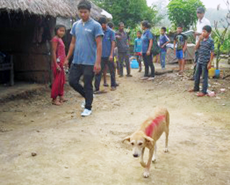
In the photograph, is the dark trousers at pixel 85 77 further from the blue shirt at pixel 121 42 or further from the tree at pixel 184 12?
the tree at pixel 184 12

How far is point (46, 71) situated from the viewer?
8.44m

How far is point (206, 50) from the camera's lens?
714 centimetres

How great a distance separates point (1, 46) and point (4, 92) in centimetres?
215

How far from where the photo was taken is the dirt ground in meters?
3.33

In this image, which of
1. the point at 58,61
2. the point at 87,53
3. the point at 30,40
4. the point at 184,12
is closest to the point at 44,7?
the point at 58,61

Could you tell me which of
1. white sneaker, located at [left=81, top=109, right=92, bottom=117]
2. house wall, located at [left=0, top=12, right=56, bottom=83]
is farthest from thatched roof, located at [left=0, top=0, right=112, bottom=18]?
white sneaker, located at [left=81, top=109, right=92, bottom=117]

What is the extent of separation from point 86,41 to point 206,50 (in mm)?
3043

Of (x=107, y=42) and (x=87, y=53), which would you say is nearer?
(x=87, y=53)

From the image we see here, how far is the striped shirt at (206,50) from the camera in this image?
23.4 feet

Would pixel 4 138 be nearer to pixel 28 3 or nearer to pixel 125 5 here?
pixel 28 3

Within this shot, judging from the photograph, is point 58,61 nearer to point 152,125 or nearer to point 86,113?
point 86,113

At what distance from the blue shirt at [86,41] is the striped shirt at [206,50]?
112 inches

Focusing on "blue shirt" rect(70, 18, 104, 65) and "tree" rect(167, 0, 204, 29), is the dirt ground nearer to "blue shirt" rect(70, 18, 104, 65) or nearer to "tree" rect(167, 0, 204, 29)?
"blue shirt" rect(70, 18, 104, 65)

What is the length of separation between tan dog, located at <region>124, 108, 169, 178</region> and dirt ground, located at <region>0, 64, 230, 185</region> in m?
0.30
